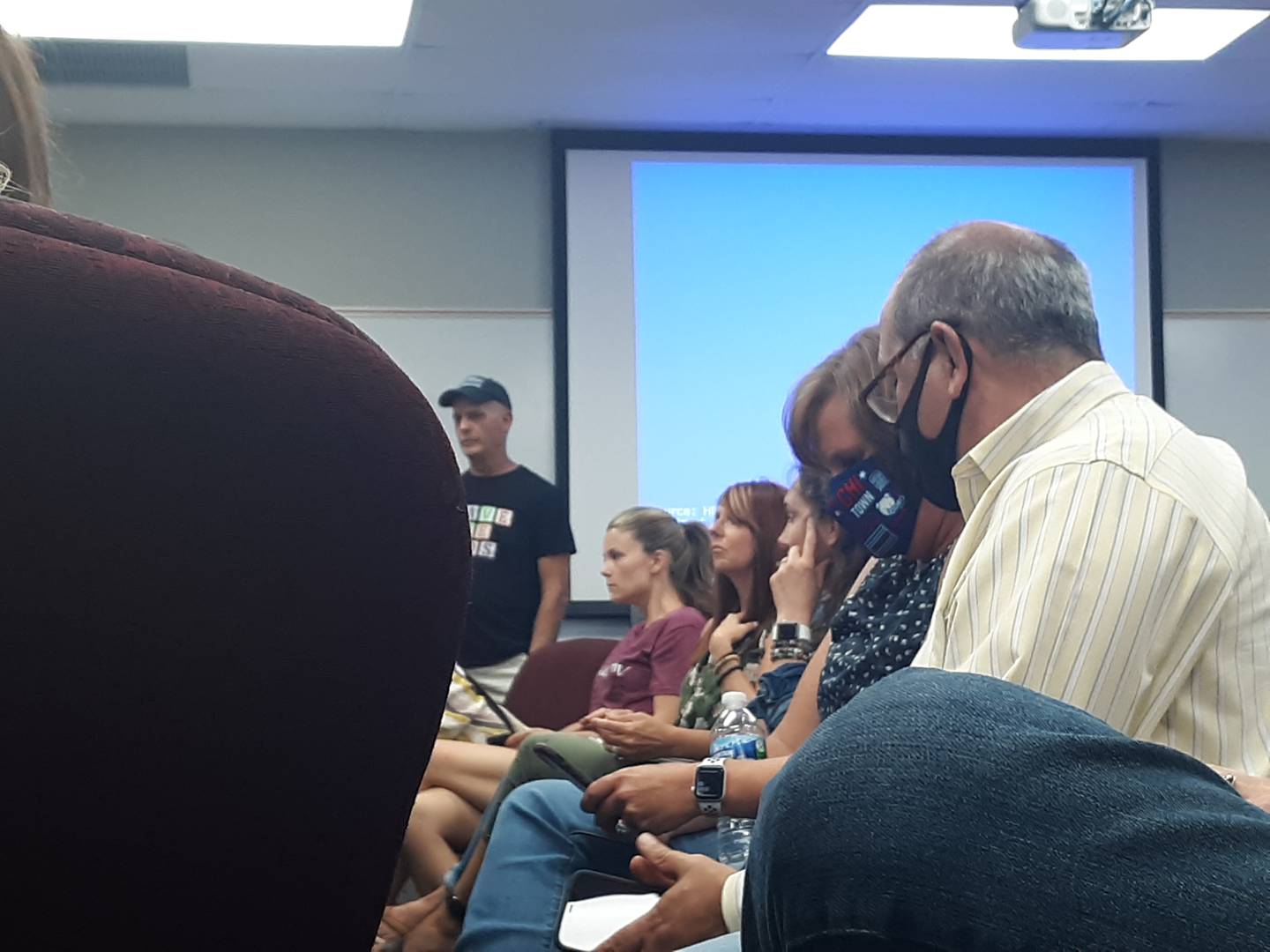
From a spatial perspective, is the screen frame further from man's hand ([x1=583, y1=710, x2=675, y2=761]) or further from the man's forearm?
man's hand ([x1=583, y1=710, x2=675, y2=761])

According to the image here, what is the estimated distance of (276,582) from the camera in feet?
1.61

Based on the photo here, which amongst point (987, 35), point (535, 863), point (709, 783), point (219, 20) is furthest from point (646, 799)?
point (987, 35)

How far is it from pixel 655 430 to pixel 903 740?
15.5 ft

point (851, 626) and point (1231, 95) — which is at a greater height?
point (1231, 95)

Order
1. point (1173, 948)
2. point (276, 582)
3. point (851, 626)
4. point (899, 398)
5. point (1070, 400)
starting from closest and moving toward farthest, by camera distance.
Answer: point (1173, 948) < point (276, 582) < point (1070, 400) < point (899, 398) < point (851, 626)

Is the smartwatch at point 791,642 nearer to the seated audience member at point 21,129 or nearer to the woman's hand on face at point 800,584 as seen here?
the woman's hand on face at point 800,584

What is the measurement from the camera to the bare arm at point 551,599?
13.5 ft

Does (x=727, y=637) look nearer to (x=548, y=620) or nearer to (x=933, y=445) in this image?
(x=933, y=445)

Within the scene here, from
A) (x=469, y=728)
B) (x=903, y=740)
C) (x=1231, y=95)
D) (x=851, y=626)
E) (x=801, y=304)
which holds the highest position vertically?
(x=1231, y=95)

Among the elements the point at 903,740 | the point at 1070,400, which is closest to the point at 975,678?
the point at 903,740

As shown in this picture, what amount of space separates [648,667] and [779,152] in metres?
2.79

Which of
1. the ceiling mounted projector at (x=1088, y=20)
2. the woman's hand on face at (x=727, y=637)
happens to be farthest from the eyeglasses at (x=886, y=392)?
the ceiling mounted projector at (x=1088, y=20)

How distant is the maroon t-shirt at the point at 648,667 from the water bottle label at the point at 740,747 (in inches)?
39.8

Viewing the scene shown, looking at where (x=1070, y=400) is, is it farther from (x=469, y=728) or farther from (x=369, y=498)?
(x=469, y=728)
